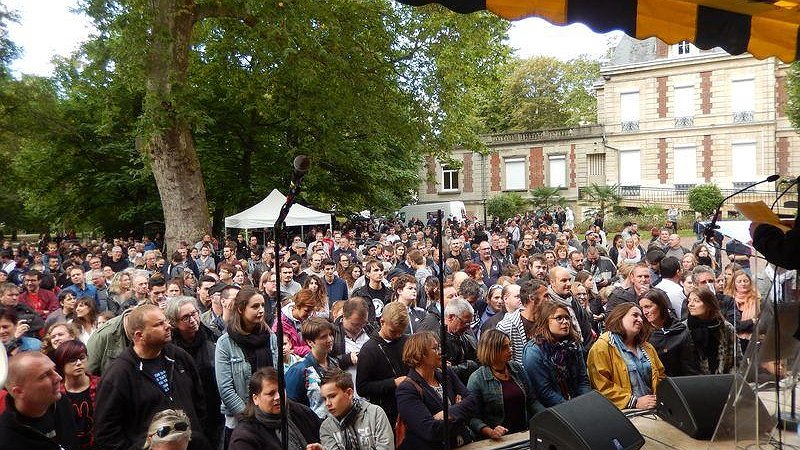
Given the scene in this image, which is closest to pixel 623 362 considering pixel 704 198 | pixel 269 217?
pixel 269 217

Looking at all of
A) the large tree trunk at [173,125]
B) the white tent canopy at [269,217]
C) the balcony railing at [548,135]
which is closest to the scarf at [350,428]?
the large tree trunk at [173,125]

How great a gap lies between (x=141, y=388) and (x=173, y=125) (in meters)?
11.5

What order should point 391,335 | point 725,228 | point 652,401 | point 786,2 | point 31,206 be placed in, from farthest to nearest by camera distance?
point 31,206, point 725,228, point 391,335, point 652,401, point 786,2

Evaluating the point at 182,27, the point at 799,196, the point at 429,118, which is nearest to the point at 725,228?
the point at 799,196

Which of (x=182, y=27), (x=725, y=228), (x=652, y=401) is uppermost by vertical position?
(x=182, y=27)

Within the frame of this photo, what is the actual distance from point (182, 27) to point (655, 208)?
2472cm

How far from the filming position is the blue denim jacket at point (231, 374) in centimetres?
435

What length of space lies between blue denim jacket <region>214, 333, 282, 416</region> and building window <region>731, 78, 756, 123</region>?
114 ft

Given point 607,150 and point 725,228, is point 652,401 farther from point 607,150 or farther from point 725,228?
point 607,150

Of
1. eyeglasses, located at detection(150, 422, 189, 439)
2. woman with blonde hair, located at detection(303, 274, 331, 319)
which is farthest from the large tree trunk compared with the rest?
eyeglasses, located at detection(150, 422, 189, 439)

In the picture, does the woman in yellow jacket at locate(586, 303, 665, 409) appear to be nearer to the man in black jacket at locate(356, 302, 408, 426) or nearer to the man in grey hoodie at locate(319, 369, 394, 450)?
the man in black jacket at locate(356, 302, 408, 426)

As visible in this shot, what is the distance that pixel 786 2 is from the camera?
3.65 meters

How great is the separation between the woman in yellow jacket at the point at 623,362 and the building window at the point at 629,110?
33.5m

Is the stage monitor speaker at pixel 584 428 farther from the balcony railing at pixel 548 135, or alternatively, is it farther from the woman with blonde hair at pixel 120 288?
the balcony railing at pixel 548 135
